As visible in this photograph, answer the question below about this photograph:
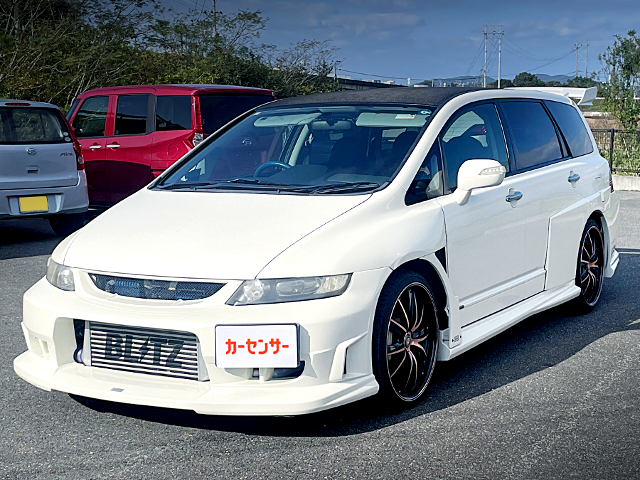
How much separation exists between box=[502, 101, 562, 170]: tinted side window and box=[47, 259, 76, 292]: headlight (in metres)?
2.81

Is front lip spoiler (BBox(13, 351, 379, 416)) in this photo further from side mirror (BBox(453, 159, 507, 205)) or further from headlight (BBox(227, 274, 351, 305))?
side mirror (BBox(453, 159, 507, 205))

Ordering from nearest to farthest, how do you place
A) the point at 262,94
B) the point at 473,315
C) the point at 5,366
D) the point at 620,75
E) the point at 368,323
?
the point at 368,323 → the point at 473,315 → the point at 5,366 → the point at 262,94 → the point at 620,75

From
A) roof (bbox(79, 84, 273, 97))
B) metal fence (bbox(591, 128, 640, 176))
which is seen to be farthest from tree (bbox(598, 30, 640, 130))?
roof (bbox(79, 84, 273, 97))

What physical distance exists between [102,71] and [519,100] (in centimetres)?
1837

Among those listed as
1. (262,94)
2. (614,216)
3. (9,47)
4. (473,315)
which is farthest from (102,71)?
(473,315)

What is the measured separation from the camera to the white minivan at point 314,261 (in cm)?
359

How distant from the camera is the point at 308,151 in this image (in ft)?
16.2

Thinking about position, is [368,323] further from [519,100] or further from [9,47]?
[9,47]

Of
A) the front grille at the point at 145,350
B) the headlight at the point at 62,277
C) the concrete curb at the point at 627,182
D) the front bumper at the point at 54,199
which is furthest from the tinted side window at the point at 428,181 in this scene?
the concrete curb at the point at 627,182

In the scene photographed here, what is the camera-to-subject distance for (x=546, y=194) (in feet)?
17.8

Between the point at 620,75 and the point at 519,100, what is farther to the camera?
Answer: the point at 620,75

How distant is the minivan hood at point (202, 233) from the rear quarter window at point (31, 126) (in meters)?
5.43

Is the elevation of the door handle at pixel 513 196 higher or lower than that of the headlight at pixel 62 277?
higher

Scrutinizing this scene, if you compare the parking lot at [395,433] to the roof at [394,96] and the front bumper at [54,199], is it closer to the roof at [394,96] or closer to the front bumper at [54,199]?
the roof at [394,96]
